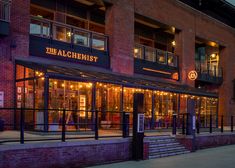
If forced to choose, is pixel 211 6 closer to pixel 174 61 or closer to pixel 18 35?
pixel 174 61

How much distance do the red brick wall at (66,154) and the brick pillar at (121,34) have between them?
360 inches

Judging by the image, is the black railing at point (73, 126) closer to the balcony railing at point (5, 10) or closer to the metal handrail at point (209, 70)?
the balcony railing at point (5, 10)

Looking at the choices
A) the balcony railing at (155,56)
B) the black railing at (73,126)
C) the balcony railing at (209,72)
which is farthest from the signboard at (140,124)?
the balcony railing at (209,72)

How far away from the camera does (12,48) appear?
18.0 metres

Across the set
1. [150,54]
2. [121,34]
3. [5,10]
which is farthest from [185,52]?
[5,10]

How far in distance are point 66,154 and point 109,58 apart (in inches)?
443

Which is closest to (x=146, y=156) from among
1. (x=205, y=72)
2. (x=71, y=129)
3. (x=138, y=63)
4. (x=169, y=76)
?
(x=71, y=129)

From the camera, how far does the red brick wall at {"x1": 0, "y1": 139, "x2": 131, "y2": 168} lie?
37.7 ft

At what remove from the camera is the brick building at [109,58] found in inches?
706

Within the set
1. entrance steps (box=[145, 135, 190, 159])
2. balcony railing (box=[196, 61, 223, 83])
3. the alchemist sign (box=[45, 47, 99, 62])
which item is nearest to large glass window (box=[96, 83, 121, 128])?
the alchemist sign (box=[45, 47, 99, 62])

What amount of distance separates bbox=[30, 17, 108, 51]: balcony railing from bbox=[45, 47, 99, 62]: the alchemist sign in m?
0.63

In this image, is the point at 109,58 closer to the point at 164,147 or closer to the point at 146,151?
the point at 164,147

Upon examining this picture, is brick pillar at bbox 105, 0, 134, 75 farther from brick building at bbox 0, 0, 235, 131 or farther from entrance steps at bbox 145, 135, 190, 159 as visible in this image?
entrance steps at bbox 145, 135, 190, 159

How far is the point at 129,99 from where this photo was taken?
2259 cm
